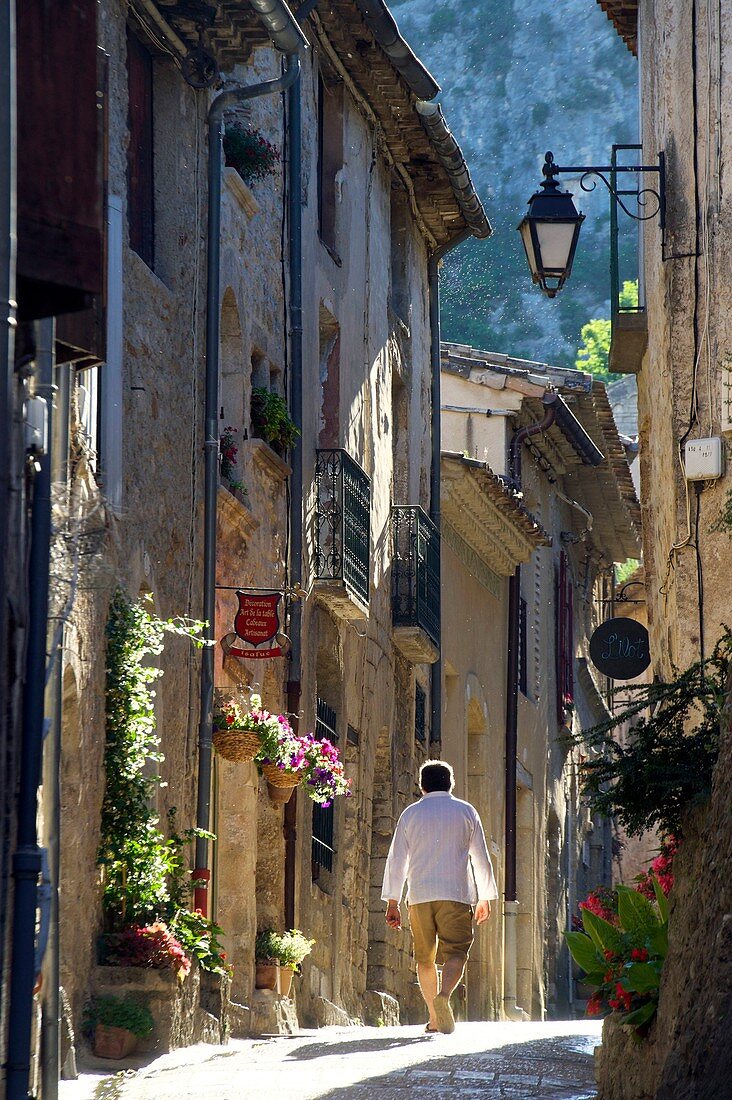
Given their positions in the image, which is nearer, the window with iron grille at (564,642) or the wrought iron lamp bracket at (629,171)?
the wrought iron lamp bracket at (629,171)

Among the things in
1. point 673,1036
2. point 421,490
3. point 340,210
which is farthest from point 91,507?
point 421,490

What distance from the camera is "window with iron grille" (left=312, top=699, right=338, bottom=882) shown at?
16.3 meters

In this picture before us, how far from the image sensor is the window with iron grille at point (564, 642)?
1171 inches

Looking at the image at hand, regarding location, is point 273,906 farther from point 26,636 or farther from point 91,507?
point 26,636

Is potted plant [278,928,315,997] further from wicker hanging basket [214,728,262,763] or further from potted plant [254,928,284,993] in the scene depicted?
wicker hanging basket [214,728,262,763]

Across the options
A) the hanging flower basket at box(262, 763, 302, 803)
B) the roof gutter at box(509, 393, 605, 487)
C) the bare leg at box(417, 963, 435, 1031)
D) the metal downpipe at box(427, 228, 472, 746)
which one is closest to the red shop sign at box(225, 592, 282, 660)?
the hanging flower basket at box(262, 763, 302, 803)

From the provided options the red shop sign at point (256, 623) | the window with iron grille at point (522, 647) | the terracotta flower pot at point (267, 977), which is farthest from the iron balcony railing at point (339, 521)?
the window with iron grille at point (522, 647)

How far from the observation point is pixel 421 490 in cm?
2150

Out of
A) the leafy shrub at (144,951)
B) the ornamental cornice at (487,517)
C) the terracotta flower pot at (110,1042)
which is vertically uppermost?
the ornamental cornice at (487,517)

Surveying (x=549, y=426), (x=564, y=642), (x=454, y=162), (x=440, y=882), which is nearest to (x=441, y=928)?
(x=440, y=882)

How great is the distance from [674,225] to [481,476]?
29.1 ft

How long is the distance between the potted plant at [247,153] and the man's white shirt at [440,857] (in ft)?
18.0

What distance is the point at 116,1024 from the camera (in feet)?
33.9

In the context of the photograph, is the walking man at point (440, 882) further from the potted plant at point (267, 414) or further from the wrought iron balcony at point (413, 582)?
the wrought iron balcony at point (413, 582)
